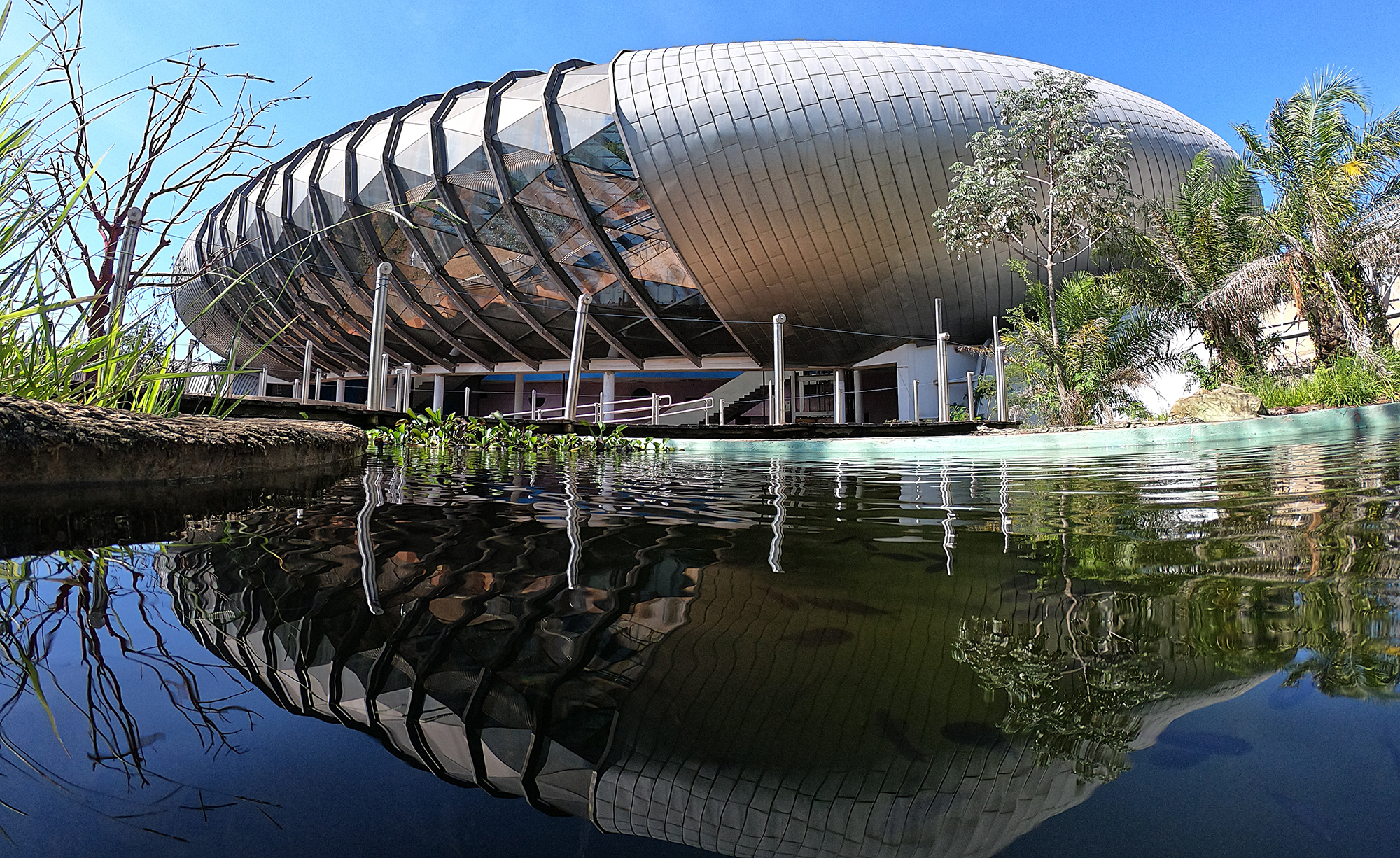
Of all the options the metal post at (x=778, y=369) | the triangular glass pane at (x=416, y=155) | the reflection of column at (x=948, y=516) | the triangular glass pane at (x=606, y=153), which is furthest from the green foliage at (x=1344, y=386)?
the triangular glass pane at (x=416, y=155)

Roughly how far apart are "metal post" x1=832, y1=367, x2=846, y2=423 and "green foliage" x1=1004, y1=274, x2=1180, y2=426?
7.70 metres

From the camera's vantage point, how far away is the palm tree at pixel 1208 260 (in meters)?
12.7

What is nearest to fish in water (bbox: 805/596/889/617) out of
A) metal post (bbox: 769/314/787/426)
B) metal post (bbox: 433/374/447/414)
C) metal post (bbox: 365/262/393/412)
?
metal post (bbox: 365/262/393/412)

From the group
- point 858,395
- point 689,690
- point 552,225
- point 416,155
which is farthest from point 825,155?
point 689,690

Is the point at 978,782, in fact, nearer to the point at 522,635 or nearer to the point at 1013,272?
the point at 522,635

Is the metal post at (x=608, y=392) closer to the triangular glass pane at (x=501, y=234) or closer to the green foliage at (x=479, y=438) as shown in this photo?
the triangular glass pane at (x=501, y=234)

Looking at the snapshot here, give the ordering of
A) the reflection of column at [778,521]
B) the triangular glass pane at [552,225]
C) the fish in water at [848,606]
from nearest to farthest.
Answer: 1. the fish in water at [848,606]
2. the reflection of column at [778,521]
3. the triangular glass pane at [552,225]

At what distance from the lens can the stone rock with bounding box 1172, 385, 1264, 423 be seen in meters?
8.98

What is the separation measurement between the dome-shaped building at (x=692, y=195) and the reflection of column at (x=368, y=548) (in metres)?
13.4

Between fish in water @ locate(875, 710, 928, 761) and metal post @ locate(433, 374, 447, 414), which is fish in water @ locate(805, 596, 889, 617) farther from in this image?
metal post @ locate(433, 374, 447, 414)

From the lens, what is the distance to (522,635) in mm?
698

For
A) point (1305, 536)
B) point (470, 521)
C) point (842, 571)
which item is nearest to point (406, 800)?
point (842, 571)

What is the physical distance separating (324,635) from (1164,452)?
6171 millimetres

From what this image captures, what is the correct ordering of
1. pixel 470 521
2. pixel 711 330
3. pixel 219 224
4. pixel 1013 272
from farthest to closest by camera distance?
pixel 219 224 < pixel 711 330 < pixel 1013 272 < pixel 470 521
